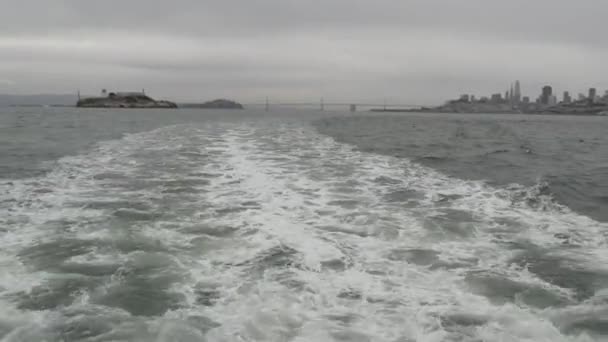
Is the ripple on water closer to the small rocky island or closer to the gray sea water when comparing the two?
the gray sea water

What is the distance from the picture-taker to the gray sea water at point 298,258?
3652 millimetres

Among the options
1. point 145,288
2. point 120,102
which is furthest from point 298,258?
point 120,102

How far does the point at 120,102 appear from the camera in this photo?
15250cm

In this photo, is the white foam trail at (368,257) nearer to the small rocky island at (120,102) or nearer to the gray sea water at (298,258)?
the gray sea water at (298,258)

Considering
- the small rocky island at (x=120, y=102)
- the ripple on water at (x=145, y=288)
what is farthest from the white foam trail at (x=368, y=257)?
the small rocky island at (x=120, y=102)

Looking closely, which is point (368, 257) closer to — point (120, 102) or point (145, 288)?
point (145, 288)

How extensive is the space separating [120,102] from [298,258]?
162049mm

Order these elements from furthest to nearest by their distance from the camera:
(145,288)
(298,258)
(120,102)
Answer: (120,102) → (298,258) → (145,288)

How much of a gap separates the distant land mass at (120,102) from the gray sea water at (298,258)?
151 metres

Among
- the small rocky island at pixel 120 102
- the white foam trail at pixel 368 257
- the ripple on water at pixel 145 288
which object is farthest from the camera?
the small rocky island at pixel 120 102

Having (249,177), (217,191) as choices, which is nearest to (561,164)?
(249,177)

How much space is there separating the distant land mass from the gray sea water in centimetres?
15127

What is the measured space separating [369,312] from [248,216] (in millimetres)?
3381

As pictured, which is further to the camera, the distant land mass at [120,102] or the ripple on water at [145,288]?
the distant land mass at [120,102]
